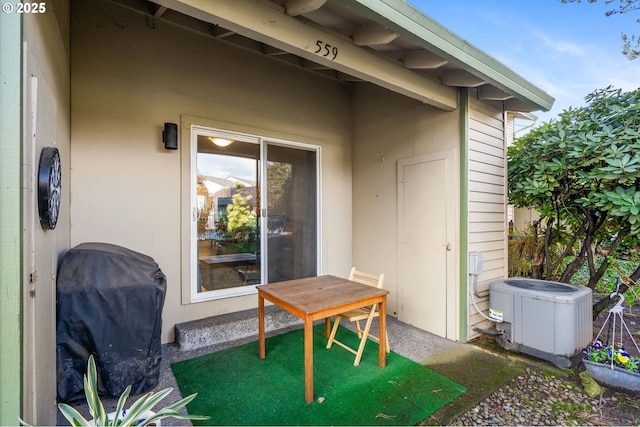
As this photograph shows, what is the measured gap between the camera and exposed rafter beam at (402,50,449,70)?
8.31ft

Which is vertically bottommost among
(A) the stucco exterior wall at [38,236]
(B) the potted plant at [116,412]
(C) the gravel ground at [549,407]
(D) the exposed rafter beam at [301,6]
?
(C) the gravel ground at [549,407]

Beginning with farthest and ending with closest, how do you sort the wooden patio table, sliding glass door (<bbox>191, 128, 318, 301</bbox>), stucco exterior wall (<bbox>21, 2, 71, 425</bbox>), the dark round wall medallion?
sliding glass door (<bbox>191, 128, 318, 301</bbox>), the wooden patio table, the dark round wall medallion, stucco exterior wall (<bbox>21, 2, 71, 425</bbox>)

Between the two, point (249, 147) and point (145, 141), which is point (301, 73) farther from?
point (145, 141)

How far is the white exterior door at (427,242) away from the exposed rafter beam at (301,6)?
2.11 metres

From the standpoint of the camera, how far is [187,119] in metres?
3.18

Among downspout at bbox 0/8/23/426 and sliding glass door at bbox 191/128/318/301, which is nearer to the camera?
downspout at bbox 0/8/23/426

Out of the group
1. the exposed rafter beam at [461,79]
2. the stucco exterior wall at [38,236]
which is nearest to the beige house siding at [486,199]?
the exposed rafter beam at [461,79]

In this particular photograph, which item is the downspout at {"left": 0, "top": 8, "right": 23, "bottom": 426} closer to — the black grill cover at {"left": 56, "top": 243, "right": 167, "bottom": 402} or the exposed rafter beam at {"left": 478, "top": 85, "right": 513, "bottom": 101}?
the black grill cover at {"left": 56, "top": 243, "right": 167, "bottom": 402}

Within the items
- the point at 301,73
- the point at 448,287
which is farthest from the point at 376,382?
the point at 301,73

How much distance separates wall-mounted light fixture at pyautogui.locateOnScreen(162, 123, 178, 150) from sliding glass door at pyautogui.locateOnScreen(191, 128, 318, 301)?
0.23 m

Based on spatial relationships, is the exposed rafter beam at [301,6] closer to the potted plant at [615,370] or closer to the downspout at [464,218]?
the downspout at [464,218]

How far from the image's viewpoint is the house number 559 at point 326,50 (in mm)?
2188

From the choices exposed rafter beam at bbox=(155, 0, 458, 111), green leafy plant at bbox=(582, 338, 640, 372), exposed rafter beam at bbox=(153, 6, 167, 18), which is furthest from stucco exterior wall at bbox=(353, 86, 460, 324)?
exposed rafter beam at bbox=(153, 6, 167, 18)

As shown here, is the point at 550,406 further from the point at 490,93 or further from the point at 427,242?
the point at 490,93
